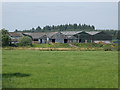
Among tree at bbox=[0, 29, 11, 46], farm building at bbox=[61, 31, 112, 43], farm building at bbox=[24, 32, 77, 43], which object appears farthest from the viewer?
farm building at bbox=[61, 31, 112, 43]

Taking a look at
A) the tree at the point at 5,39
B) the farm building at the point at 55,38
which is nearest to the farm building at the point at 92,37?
the farm building at the point at 55,38

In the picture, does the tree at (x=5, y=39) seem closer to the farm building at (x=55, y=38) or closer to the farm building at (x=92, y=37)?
the farm building at (x=55, y=38)

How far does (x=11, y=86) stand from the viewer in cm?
1127

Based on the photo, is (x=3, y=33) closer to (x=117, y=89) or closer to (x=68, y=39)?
(x=68, y=39)

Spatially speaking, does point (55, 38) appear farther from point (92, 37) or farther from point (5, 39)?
point (5, 39)

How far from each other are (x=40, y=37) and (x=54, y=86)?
7846cm

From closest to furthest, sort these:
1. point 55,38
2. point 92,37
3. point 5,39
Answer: point 5,39
point 55,38
point 92,37

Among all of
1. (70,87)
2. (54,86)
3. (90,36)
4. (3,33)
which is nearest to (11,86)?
(54,86)

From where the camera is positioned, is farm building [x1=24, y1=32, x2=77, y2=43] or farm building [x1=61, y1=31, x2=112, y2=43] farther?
farm building [x1=61, y1=31, x2=112, y2=43]

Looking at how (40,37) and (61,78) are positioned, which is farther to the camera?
(40,37)

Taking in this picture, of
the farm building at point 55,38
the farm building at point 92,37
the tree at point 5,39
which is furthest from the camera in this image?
the farm building at point 92,37

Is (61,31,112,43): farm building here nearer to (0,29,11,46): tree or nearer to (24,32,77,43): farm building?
(24,32,77,43): farm building

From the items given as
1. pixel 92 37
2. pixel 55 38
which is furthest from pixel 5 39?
pixel 92 37

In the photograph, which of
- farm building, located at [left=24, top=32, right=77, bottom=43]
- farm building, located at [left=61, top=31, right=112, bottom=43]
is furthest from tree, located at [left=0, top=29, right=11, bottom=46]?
farm building, located at [left=61, top=31, right=112, bottom=43]
